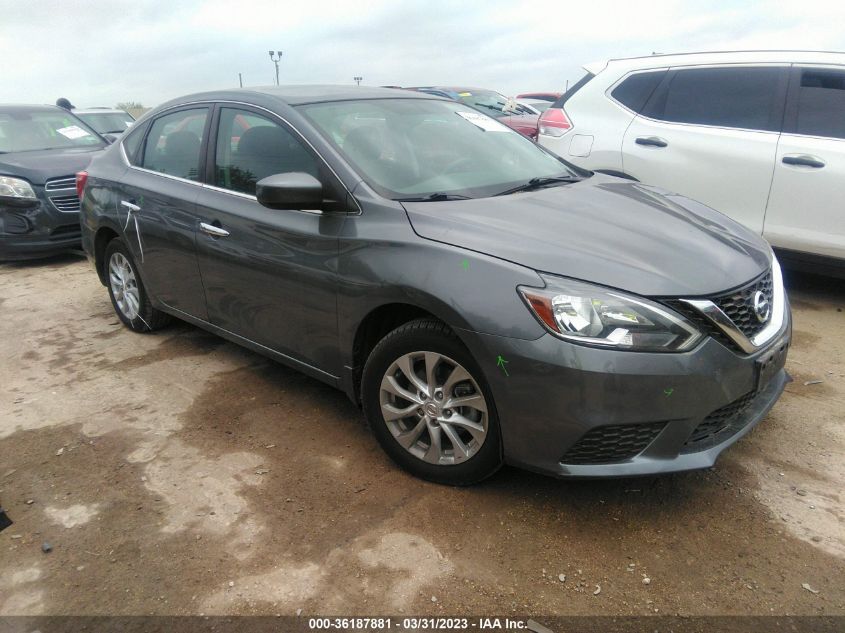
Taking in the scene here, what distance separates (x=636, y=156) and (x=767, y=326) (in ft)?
9.73

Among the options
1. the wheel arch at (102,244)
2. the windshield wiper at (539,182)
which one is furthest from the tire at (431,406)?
the wheel arch at (102,244)

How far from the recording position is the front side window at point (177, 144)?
3734 millimetres

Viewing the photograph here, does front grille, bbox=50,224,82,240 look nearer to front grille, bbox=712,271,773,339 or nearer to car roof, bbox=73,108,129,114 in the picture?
front grille, bbox=712,271,773,339

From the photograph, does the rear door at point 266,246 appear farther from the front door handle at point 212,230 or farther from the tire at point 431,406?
the tire at point 431,406

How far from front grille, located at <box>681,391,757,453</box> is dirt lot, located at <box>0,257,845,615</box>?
325mm

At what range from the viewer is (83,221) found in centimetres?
488

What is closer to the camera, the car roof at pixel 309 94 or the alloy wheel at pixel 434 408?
the alloy wheel at pixel 434 408

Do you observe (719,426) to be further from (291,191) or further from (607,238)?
(291,191)

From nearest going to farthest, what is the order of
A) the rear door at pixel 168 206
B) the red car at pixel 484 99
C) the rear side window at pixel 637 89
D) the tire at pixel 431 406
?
the tire at pixel 431 406, the rear door at pixel 168 206, the rear side window at pixel 637 89, the red car at pixel 484 99

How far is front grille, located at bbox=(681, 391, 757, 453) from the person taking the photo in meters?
2.37

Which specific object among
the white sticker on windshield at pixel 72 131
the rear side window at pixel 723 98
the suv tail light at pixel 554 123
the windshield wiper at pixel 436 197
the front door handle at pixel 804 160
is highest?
the rear side window at pixel 723 98

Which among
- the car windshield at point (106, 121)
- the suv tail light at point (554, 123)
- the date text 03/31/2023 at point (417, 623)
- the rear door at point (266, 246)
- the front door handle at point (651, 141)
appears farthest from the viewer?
the car windshield at point (106, 121)

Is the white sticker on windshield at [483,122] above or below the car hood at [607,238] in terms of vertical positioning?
above

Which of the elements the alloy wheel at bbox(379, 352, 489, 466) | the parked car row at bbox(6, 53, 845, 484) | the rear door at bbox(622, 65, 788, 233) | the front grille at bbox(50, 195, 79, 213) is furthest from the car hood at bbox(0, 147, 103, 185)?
the alloy wheel at bbox(379, 352, 489, 466)
